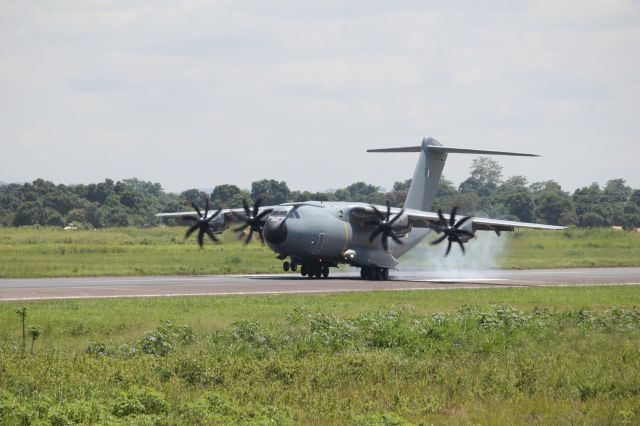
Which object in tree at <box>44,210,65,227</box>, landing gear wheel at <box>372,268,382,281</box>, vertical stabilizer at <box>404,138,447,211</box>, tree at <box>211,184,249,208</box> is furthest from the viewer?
tree at <box>44,210,65,227</box>

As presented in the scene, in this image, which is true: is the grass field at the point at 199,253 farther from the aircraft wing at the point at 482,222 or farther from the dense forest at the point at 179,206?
the dense forest at the point at 179,206

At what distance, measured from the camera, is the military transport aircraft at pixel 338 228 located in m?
50.5

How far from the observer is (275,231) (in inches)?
1967

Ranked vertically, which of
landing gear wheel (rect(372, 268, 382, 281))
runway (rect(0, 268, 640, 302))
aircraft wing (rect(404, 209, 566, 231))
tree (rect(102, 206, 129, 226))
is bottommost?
runway (rect(0, 268, 640, 302))

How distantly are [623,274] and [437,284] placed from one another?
649 inches

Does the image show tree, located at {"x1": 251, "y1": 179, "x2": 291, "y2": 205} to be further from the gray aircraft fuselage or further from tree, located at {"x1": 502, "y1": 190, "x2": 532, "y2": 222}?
the gray aircraft fuselage

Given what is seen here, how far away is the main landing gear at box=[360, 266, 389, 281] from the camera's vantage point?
55.0 metres

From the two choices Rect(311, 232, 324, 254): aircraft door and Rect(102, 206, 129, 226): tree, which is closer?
Rect(311, 232, 324, 254): aircraft door

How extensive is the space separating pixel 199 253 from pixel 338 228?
22150 millimetres

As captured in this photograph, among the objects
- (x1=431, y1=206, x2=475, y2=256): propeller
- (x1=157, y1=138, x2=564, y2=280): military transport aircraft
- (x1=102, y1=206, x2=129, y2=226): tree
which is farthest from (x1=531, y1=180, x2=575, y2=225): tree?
(x1=431, y1=206, x2=475, y2=256): propeller

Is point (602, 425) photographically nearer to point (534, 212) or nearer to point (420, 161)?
point (420, 161)

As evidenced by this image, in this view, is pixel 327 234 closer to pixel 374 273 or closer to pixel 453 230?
pixel 374 273

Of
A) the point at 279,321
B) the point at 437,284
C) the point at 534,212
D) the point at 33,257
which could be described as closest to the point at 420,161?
the point at 437,284

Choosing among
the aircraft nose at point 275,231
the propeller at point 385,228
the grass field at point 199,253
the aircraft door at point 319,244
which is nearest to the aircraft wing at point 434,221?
the propeller at point 385,228
